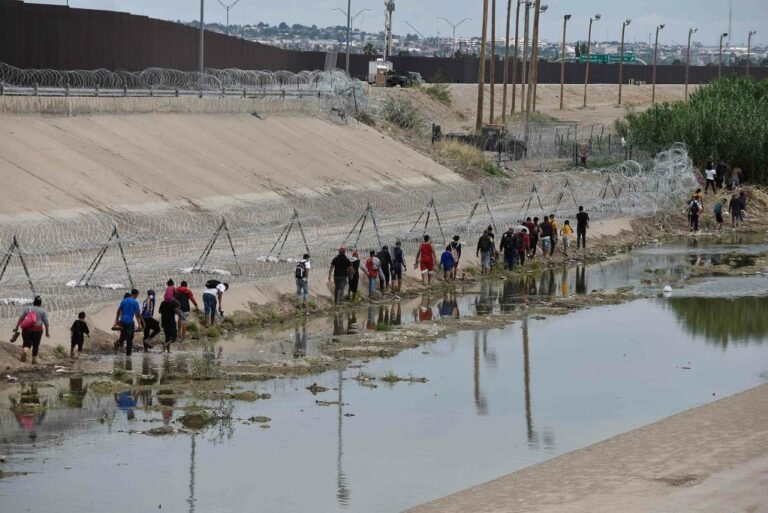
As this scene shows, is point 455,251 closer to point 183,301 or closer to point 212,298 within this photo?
point 212,298

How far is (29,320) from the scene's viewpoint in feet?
75.7

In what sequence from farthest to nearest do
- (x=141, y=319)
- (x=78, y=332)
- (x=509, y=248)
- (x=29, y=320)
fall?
(x=509, y=248), (x=141, y=319), (x=78, y=332), (x=29, y=320)

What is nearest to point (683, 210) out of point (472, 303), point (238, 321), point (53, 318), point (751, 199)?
point (751, 199)

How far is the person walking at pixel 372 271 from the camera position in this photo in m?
32.6

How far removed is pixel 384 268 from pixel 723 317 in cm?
741

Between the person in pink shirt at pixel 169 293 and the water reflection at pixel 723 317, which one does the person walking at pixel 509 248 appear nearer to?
the water reflection at pixel 723 317

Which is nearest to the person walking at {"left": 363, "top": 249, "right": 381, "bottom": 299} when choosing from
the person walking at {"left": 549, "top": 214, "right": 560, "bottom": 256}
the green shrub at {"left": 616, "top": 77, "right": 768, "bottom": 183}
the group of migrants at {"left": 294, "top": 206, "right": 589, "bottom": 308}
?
the group of migrants at {"left": 294, "top": 206, "right": 589, "bottom": 308}

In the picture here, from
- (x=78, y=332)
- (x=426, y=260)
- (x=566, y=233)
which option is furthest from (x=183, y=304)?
(x=566, y=233)

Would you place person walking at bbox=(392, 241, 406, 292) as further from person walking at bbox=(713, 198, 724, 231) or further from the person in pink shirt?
person walking at bbox=(713, 198, 724, 231)

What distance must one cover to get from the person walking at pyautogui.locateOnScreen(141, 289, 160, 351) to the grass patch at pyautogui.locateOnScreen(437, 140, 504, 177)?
3313cm

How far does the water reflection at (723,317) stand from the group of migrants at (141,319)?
32.6ft

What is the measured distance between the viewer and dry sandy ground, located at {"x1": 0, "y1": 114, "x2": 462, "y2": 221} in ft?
125

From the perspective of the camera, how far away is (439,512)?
1664 cm

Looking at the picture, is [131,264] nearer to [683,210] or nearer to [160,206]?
[160,206]
